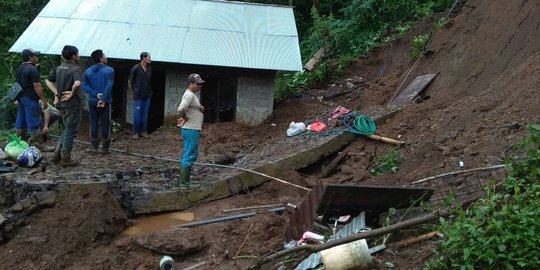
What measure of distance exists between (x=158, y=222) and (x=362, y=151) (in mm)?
3367

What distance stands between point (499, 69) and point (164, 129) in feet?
23.4

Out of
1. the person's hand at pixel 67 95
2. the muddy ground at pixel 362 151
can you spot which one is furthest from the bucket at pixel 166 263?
the person's hand at pixel 67 95

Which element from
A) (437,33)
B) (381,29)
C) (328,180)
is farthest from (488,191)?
(381,29)

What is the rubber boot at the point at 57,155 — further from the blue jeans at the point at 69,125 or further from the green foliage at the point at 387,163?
the green foliage at the point at 387,163

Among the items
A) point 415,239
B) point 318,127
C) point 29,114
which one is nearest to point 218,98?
point 318,127

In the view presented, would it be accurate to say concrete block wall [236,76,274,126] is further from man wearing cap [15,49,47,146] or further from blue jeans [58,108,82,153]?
blue jeans [58,108,82,153]

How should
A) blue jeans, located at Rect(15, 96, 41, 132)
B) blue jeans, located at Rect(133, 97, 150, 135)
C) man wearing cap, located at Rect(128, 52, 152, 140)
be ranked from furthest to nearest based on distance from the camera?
blue jeans, located at Rect(133, 97, 150, 135), man wearing cap, located at Rect(128, 52, 152, 140), blue jeans, located at Rect(15, 96, 41, 132)

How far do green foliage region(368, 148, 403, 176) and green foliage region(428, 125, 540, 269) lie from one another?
9.79ft

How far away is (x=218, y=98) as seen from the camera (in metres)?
13.4

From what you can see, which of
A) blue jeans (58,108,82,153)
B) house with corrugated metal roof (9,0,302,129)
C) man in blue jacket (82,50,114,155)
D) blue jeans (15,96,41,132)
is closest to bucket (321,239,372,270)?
blue jeans (58,108,82,153)

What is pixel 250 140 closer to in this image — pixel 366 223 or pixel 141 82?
pixel 141 82

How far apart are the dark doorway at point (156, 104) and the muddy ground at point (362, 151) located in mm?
1935

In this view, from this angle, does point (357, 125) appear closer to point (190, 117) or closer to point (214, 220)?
point (190, 117)

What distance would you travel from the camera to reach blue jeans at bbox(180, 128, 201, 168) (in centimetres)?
764
